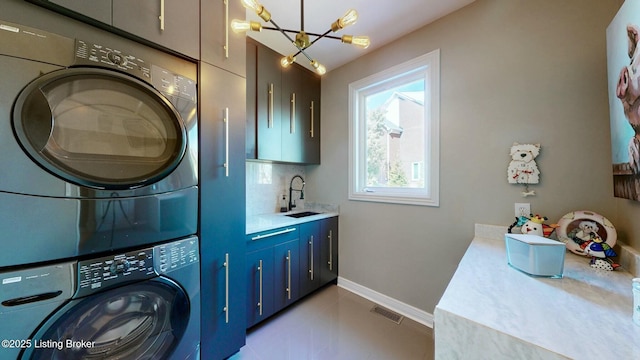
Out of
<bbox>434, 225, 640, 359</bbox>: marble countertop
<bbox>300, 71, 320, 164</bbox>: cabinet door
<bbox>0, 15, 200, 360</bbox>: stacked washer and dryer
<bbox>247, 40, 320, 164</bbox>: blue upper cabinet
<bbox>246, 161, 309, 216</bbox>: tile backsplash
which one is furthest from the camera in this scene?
<bbox>300, 71, 320, 164</bbox>: cabinet door

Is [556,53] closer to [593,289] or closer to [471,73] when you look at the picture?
[471,73]

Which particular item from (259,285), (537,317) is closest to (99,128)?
(259,285)

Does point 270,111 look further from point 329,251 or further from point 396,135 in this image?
point 329,251

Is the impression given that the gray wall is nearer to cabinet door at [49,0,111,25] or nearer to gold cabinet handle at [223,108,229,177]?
gold cabinet handle at [223,108,229,177]

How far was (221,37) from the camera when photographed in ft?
4.11

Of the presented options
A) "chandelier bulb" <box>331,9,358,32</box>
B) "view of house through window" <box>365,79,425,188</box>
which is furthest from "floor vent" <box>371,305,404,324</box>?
"chandelier bulb" <box>331,9,358,32</box>

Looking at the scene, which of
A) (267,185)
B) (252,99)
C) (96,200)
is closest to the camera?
(96,200)

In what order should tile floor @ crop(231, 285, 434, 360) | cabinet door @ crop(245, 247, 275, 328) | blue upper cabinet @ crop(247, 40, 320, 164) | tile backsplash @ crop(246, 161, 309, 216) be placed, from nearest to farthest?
tile floor @ crop(231, 285, 434, 360) < cabinet door @ crop(245, 247, 275, 328) < blue upper cabinet @ crop(247, 40, 320, 164) < tile backsplash @ crop(246, 161, 309, 216)

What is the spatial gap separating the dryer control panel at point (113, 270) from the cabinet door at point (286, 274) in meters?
0.96

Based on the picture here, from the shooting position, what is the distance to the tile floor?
57.0 inches

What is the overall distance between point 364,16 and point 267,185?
73.2 inches

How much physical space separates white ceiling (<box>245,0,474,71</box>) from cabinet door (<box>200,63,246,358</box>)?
76cm

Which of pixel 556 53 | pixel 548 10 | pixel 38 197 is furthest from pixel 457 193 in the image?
pixel 38 197

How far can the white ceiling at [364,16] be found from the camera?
4.99ft
